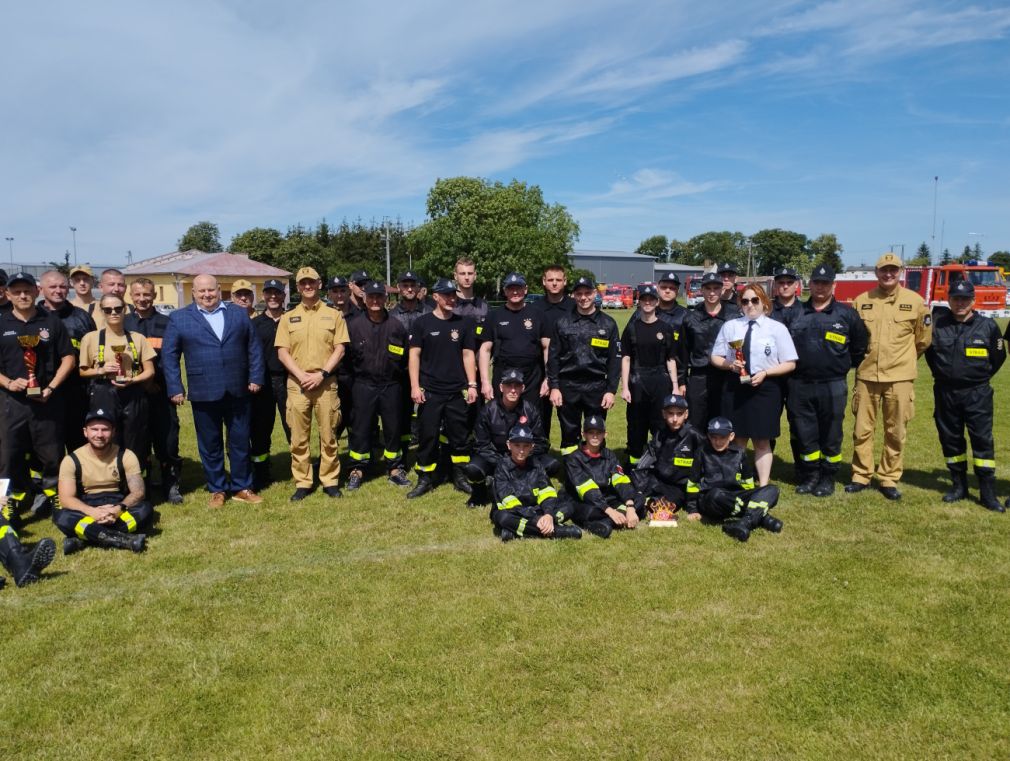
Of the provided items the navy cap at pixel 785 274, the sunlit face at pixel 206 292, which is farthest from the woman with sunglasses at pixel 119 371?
the navy cap at pixel 785 274

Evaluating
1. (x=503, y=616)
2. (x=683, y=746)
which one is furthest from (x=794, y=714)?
(x=503, y=616)

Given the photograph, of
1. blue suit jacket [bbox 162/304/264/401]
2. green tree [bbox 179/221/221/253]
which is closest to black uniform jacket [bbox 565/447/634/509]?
blue suit jacket [bbox 162/304/264/401]

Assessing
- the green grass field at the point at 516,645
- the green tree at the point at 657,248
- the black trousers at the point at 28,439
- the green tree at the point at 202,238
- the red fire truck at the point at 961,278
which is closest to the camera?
the green grass field at the point at 516,645

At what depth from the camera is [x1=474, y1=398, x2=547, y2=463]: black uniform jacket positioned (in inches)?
256

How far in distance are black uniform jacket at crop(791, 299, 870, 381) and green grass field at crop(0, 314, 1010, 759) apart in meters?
1.50

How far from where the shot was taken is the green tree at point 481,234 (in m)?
52.8

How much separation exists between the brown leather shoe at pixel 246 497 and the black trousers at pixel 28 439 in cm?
159

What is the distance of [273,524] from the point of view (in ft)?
20.4

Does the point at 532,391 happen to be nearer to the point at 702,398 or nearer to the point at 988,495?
the point at 702,398

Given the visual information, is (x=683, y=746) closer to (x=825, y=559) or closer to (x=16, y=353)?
(x=825, y=559)

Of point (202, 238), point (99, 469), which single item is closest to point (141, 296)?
point (99, 469)

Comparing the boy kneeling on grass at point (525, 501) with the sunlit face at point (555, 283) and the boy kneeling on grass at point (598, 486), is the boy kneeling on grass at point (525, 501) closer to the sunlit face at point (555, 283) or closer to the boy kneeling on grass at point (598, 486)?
the boy kneeling on grass at point (598, 486)

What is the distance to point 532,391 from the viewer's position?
6.98 metres

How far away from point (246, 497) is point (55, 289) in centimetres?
299
